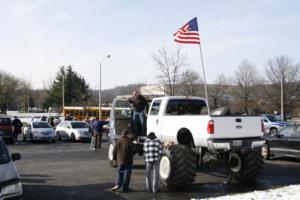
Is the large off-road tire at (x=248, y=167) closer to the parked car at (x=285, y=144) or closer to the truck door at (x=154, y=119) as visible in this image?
the truck door at (x=154, y=119)

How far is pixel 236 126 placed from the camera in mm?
11859

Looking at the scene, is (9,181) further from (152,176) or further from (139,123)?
(139,123)

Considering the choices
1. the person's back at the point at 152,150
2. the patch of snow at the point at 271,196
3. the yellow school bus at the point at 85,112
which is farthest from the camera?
the yellow school bus at the point at 85,112

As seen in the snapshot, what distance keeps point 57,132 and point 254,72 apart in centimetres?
5691

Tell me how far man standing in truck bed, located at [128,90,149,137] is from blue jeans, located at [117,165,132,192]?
129 inches

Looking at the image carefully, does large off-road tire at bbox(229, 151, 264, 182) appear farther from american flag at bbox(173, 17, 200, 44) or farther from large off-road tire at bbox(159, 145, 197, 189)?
american flag at bbox(173, 17, 200, 44)

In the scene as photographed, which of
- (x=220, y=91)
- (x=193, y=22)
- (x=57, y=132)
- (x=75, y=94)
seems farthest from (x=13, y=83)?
(x=193, y=22)

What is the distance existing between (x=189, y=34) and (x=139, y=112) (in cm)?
408

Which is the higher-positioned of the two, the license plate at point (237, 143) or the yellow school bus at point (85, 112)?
the yellow school bus at point (85, 112)

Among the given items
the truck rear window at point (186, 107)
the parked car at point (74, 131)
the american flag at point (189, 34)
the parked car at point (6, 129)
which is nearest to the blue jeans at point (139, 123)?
the truck rear window at point (186, 107)

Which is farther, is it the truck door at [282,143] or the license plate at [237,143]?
the truck door at [282,143]

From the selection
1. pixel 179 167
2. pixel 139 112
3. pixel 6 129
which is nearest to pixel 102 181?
pixel 179 167

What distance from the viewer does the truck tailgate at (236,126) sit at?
1159cm

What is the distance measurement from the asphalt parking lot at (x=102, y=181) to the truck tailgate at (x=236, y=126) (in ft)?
4.70
